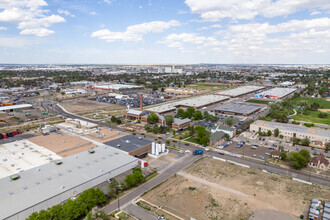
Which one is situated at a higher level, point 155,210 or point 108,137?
point 108,137

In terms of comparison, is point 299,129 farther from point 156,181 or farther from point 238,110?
point 156,181

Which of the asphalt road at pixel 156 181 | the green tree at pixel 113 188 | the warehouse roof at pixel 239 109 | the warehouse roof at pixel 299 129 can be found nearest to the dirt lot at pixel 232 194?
the asphalt road at pixel 156 181

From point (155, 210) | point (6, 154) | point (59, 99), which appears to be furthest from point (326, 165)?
point (59, 99)

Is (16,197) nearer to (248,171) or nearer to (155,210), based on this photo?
(155,210)

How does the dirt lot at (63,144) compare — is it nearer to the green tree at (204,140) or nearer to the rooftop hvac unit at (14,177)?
the rooftop hvac unit at (14,177)

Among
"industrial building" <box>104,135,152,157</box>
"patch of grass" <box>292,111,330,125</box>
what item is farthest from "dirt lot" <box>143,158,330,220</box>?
"patch of grass" <box>292,111,330,125</box>

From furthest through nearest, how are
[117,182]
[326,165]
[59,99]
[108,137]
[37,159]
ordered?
[59,99], [108,137], [326,165], [37,159], [117,182]

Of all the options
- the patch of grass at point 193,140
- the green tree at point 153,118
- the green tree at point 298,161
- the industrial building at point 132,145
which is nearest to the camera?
the green tree at point 298,161

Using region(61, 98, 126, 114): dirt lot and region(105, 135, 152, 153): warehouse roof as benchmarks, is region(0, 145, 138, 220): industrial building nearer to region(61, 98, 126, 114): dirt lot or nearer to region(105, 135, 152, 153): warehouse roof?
region(105, 135, 152, 153): warehouse roof
